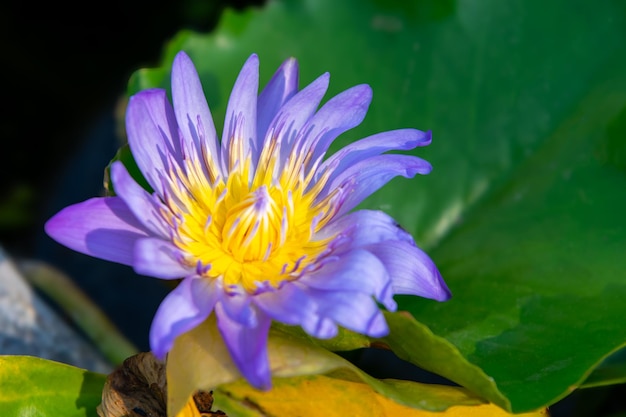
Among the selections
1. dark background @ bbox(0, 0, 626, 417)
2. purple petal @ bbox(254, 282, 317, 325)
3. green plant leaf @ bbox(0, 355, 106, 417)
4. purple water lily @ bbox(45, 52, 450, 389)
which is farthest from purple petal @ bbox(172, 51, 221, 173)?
dark background @ bbox(0, 0, 626, 417)

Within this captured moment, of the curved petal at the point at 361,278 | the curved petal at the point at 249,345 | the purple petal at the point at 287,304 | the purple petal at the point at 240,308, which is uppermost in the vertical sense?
the curved petal at the point at 361,278

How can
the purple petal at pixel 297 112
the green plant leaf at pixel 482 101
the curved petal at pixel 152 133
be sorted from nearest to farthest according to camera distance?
the curved petal at pixel 152 133 → the purple petal at pixel 297 112 → the green plant leaf at pixel 482 101

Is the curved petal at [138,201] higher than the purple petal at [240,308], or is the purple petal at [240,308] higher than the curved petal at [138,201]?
the curved petal at [138,201]

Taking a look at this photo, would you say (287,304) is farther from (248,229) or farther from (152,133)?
(152,133)

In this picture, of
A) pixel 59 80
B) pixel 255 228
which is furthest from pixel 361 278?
pixel 59 80

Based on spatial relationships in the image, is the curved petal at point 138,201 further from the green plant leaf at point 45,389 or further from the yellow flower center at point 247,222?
the green plant leaf at point 45,389

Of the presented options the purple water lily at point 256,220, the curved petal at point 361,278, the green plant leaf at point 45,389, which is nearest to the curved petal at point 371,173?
the purple water lily at point 256,220

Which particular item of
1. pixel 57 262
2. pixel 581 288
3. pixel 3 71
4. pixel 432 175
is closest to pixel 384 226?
pixel 581 288

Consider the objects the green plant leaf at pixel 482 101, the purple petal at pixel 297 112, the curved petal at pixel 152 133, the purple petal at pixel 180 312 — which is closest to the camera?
the purple petal at pixel 180 312

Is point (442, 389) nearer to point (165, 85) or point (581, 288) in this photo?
point (581, 288)
